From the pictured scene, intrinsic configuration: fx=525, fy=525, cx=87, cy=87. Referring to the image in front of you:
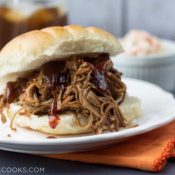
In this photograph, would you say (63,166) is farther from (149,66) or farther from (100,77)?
(149,66)

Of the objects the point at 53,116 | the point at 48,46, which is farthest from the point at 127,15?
the point at 53,116

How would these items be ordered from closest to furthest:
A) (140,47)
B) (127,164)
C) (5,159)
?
(127,164)
(5,159)
(140,47)

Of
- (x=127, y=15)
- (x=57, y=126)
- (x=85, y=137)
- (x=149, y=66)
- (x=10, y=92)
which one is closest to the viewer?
(x=85, y=137)

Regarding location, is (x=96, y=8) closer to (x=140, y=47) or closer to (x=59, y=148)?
(x=140, y=47)

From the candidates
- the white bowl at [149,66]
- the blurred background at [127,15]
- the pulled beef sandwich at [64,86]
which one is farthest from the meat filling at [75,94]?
the blurred background at [127,15]

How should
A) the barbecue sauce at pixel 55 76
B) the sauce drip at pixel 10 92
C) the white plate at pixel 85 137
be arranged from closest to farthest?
the white plate at pixel 85 137 → the barbecue sauce at pixel 55 76 → the sauce drip at pixel 10 92

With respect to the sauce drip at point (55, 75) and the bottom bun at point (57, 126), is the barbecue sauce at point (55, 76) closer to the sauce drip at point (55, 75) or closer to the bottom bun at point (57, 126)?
the sauce drip at point (55, 75)

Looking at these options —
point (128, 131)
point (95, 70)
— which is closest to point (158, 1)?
point (95, 70)
